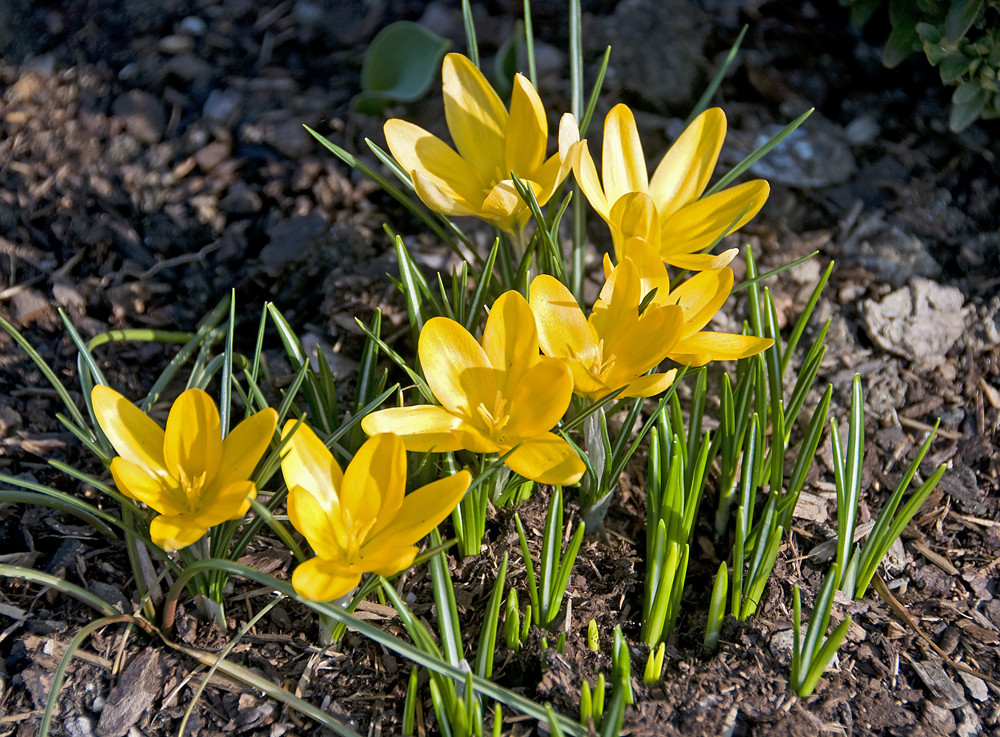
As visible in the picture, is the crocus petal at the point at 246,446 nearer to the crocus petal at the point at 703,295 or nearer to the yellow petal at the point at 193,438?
the yellow petal at the point at 193,438

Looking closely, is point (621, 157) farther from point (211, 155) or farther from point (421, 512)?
point (211, 155)

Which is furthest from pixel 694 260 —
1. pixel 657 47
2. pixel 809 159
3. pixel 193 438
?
pixel 657 47

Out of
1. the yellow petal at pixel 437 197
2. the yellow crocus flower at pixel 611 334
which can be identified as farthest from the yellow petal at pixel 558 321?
the yellow petal at pixel 437 197

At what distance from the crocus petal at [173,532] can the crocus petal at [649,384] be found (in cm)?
64

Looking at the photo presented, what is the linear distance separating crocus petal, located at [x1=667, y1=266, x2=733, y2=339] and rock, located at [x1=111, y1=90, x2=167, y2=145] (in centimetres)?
172

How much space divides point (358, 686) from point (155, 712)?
13.3 inches

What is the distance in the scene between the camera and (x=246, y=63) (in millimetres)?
2531

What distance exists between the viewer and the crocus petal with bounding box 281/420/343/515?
3.84ft

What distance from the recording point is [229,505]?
1.15 metres

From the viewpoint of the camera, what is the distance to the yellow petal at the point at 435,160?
4.85ft

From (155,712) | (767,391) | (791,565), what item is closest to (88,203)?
(155,712)

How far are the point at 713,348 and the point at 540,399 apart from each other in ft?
0.96

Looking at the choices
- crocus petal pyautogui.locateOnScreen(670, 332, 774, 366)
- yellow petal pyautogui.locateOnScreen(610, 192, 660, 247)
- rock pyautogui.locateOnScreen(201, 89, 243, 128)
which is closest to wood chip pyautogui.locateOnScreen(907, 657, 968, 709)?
crocus petal pyautogui.locateOnScreen(670, 332, 774, 366)

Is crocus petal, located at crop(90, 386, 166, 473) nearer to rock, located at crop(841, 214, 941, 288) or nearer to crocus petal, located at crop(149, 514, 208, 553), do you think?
crocus petal, located at crop(149, 514, 208, 553)
